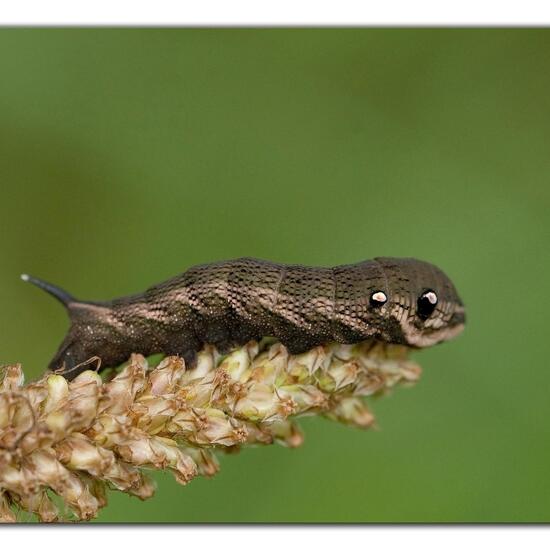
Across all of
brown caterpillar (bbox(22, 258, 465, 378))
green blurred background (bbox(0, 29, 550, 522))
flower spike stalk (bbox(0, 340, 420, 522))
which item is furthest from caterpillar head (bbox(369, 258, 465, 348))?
green blurred background (bbox(0, 29, 550, 522))

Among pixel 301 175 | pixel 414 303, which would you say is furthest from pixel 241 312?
pixel 301 175

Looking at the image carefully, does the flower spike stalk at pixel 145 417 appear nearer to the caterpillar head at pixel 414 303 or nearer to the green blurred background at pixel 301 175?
the caterpillar head at pixel 414 303

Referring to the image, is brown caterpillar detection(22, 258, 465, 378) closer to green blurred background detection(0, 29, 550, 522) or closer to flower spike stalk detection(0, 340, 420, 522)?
flower spike stalk detection(0, 340, 420, 522)

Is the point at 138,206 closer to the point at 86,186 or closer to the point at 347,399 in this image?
the point at 86,186

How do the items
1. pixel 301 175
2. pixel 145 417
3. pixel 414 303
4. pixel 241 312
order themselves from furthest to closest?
pixel 301 175, pixel 414 303, pixel 241 312, pixel 145 417

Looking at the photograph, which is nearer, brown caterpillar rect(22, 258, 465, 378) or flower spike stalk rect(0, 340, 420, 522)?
flower spike stalk rect(0, 340, 420, 522)

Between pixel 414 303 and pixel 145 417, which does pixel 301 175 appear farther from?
pixel 145 417

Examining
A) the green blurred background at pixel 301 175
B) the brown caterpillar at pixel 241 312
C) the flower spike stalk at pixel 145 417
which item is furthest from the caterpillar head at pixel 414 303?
the green blurred background at pixel 301 175
